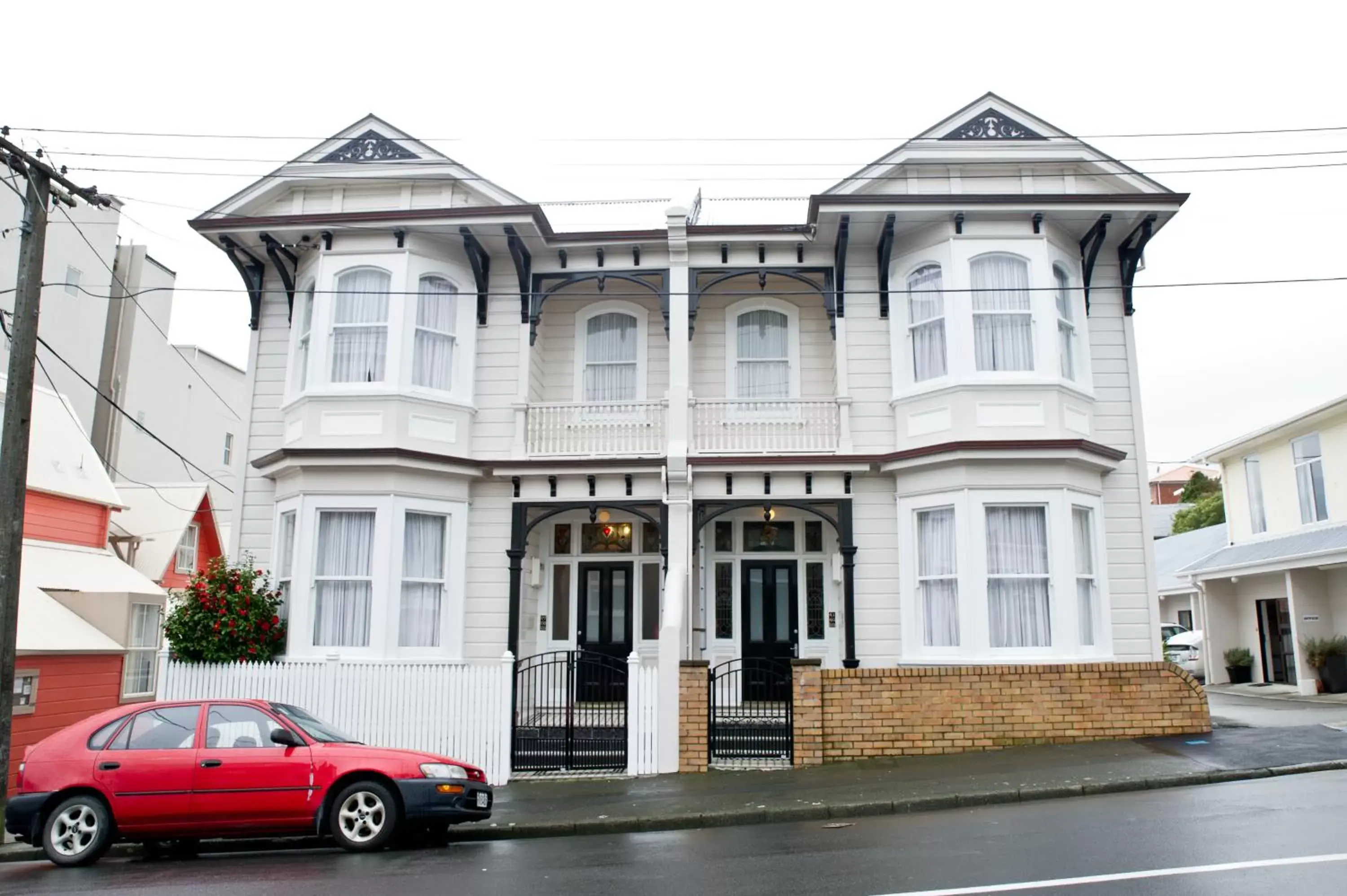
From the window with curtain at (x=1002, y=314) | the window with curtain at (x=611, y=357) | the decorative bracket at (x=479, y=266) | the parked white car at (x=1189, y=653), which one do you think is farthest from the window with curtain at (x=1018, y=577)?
the parked white car at (x=1189, y=653)

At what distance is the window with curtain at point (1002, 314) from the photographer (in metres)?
15.0

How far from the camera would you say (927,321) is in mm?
15477

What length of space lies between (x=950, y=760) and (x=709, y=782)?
3006mm

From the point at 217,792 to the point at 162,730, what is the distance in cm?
88

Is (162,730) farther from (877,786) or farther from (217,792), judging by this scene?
(877,786)

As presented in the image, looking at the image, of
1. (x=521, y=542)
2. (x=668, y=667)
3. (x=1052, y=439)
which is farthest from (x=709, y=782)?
(x=1052, y=439)

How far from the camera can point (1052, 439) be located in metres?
14.4

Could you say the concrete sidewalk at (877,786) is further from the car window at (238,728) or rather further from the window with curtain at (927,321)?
the window with curtain at (927,321)

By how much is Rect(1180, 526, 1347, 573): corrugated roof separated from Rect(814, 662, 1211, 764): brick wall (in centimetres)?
974

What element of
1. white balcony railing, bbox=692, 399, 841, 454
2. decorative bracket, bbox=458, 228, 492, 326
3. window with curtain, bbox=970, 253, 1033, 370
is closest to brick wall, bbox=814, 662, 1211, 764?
white balcony railing, bbox=692, 399, 841, 454

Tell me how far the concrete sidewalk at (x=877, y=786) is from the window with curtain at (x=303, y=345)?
745 centimetres

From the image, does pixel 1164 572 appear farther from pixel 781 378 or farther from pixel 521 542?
pixel 521 542

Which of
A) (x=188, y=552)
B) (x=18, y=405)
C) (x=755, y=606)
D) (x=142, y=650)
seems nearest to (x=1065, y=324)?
(x=755, y=606)

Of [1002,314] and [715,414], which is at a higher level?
[1002,314]
